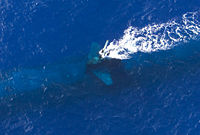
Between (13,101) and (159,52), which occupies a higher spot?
(159,52)

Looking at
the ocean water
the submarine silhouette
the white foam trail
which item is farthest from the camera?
the white foam trail

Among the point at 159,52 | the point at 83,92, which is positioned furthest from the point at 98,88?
the point at 159,52

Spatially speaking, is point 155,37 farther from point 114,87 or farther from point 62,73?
point 62,73

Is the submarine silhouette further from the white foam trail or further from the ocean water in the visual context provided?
the white foam trail

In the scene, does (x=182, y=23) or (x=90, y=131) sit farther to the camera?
(x=182, y=23)

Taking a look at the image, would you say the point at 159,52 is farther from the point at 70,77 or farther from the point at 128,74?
the point at 70,77

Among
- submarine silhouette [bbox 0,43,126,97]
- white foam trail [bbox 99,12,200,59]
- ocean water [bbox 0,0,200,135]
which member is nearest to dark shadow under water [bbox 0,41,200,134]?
ocean water [bbox 0,0,200,135]

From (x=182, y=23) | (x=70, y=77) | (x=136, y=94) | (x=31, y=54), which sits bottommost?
(x=136, y=94)
